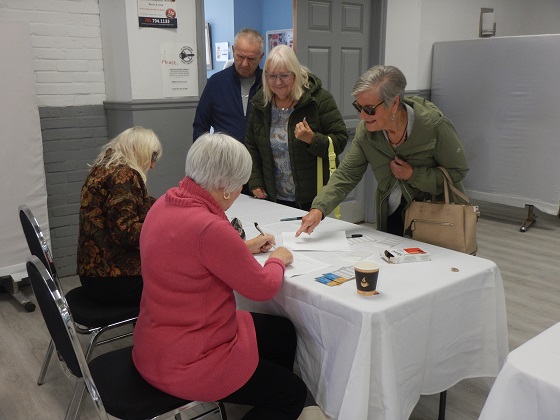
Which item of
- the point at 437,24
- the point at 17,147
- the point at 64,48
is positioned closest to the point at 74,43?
the point at 64,48

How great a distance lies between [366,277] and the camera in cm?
156

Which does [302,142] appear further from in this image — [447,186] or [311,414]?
[311,414]

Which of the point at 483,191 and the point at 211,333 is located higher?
the point at 211,333

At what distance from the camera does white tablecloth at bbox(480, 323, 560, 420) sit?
115 centimetres

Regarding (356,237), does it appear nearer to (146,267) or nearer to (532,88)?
(146,267)

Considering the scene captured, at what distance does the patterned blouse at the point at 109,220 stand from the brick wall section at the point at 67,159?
5.28ft

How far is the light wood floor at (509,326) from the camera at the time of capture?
225 cm

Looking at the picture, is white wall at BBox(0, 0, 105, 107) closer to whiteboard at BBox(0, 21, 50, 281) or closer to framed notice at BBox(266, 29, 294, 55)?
whiteboard at BBox(0, 21, 50, 281)

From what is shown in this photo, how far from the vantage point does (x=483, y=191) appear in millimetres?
5148

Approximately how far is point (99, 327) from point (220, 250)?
2.95 ft

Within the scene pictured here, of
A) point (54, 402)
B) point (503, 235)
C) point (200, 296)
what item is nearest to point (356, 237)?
point (200, 296)

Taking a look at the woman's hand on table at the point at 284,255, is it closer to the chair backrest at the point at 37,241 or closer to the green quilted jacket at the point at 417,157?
the green quilted jacket at the point at 417,157

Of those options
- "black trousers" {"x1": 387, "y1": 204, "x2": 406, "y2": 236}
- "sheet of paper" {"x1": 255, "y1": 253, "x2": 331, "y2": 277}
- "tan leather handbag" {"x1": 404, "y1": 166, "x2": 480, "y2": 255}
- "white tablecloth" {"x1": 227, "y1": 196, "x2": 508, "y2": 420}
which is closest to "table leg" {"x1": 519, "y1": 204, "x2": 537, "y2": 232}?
"black trousers" {"x1": 387, "y1": 204, "x2": 406, "y2": 236}

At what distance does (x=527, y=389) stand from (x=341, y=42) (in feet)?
12.4
